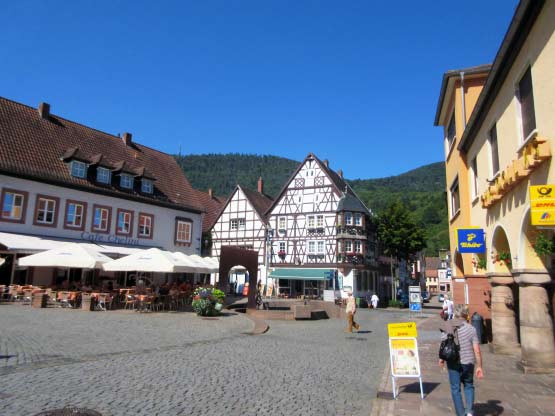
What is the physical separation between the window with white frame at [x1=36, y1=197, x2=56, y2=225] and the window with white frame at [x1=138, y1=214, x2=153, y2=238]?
7.27m

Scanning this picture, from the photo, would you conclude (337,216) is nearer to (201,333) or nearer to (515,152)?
(201,333)

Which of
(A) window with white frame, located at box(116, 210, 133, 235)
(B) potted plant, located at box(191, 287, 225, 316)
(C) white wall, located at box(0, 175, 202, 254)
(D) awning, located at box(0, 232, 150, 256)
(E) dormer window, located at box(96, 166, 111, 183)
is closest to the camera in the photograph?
(B) potted plant, located at box(191, 287, 225, 316)

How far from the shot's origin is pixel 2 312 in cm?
1834

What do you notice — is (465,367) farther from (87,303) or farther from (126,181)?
(126,181)

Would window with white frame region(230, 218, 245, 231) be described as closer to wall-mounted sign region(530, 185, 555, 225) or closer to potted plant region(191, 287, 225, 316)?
potted plant region(191, 287, 225, 316)

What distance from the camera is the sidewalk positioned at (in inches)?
285

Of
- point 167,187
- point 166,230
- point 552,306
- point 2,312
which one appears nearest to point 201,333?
point 2,312

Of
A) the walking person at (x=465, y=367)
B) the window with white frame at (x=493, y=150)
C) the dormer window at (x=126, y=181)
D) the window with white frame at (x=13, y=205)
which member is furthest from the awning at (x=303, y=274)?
the walking person at (x=465, y=367)

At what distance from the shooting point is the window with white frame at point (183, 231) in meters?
39.6

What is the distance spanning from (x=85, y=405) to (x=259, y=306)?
22.7 meters

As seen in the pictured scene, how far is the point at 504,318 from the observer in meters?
13.1

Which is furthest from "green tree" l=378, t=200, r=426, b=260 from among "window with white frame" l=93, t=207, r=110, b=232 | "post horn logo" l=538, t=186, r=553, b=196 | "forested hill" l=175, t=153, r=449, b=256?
"forested hill" l=175, t=153, r=449, b=256

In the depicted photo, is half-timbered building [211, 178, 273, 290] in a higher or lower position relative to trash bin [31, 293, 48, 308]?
higher

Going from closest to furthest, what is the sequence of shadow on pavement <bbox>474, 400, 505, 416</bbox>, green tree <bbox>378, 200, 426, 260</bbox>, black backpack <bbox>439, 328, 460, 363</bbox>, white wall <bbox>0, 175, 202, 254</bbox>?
black backpack <bbox>439, 328, 460, 363</bbox>, shadow on pavement <bbox>474, 400, 505, 416</bbox>, white wall <bbox>0, 175, 202, 254</bbox>, green tree <bbox>378, 200, 426, 260</bbox>
